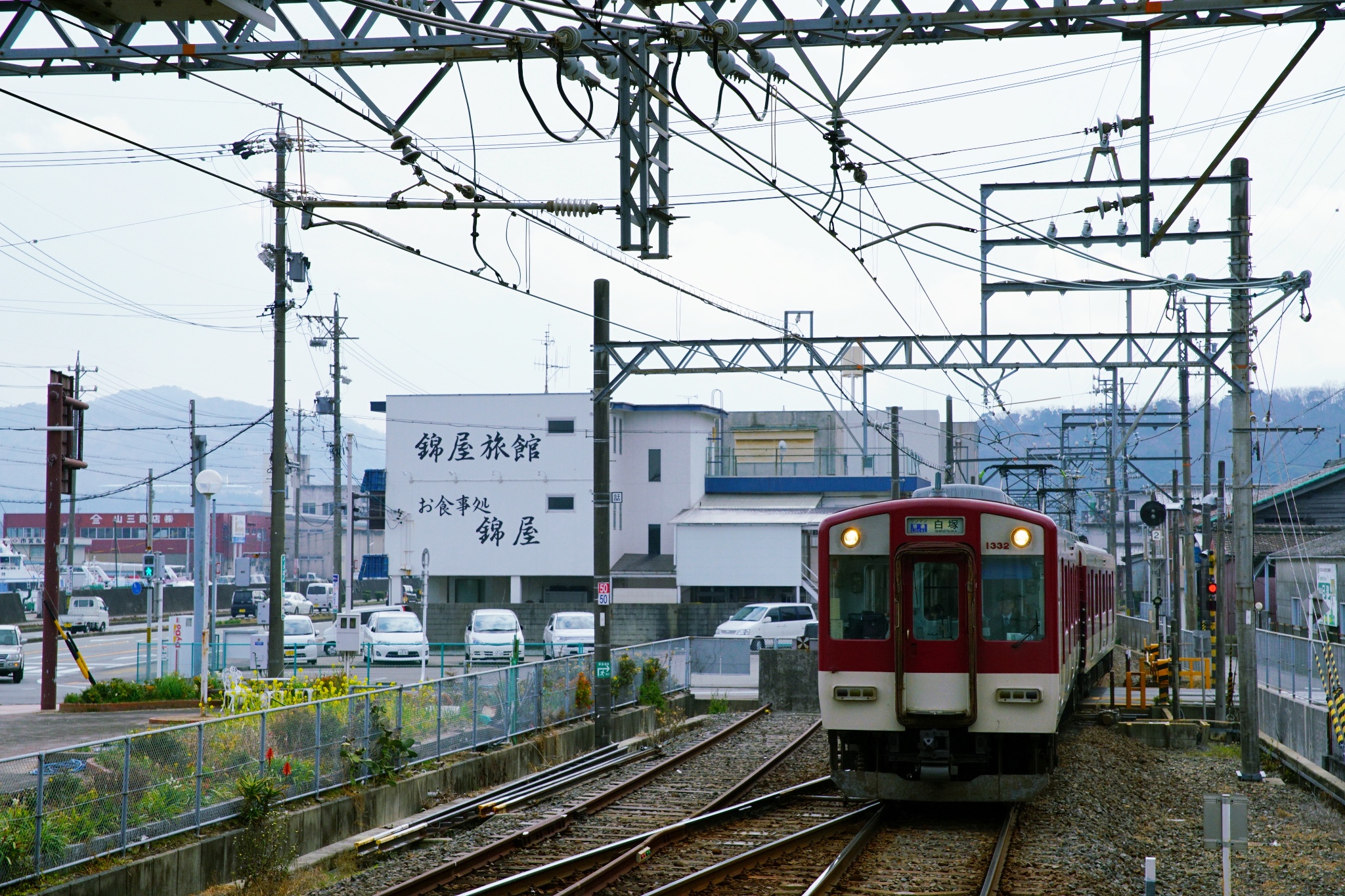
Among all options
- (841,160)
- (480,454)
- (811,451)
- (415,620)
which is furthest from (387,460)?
(841,160)

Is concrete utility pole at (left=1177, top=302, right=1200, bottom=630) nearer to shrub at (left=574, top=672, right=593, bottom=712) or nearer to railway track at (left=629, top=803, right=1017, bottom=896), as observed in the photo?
shrub at (left=574, top=672, right=593, bottom=712)

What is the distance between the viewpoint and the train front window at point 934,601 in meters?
12.1

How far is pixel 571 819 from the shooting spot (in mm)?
12602

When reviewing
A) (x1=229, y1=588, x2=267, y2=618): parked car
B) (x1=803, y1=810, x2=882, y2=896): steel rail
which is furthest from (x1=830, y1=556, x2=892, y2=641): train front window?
(x1=229, y1=588, x2=267, y2=618): parked car

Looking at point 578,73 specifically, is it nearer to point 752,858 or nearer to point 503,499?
point 752,858

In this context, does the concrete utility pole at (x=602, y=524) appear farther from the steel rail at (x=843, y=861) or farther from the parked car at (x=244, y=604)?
the parked car at (x=244, y=604)

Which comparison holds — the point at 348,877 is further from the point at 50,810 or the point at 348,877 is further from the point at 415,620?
the point at 415,620

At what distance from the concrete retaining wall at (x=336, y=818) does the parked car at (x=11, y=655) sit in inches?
691

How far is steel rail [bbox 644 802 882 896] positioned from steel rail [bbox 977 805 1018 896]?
48.4 inches

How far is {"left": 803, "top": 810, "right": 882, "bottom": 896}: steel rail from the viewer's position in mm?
9328

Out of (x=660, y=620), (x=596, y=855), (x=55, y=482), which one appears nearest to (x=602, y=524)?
(x=596, y=855)

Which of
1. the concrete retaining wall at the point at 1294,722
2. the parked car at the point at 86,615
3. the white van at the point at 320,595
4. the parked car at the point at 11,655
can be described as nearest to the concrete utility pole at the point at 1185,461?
the concrete retaining wall at the point at 1294,722

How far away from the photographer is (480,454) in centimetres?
4512

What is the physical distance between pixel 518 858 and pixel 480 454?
115 ft
